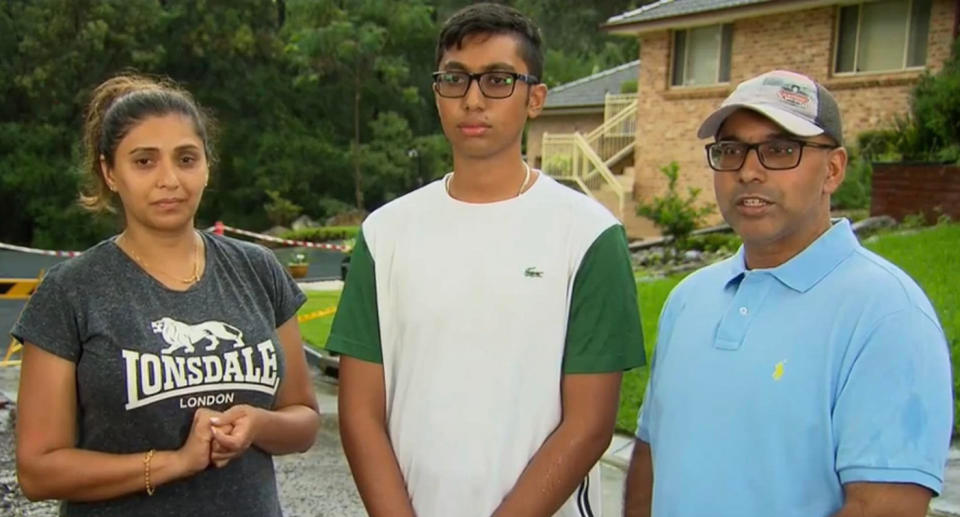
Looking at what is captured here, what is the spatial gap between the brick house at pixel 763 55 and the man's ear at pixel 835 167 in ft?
43.8

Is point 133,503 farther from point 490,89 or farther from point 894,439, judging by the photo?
point 894,439

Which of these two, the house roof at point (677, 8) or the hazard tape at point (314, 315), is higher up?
the house roof at point (677, 8)

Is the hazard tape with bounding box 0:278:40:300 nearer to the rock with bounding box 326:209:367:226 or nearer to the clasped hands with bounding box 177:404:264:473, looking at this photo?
the clasped hands with bounding box 177:404:264:473

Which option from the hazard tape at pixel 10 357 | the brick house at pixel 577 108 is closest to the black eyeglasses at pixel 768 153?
the hazard tape at pixel 10 357

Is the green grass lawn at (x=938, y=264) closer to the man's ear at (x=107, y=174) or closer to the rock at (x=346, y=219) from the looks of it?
the man's ear at (x=107, y=174)

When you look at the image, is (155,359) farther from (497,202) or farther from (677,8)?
(677,8)

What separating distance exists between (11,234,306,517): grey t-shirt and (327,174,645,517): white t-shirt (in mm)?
390

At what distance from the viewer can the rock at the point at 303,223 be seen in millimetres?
31781

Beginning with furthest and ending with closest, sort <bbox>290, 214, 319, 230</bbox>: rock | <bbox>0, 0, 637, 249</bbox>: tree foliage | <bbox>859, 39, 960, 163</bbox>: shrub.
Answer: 1. <bbox>290, 214, 319, 230</bbox>: rock
2. <bbox>0, 0, 637, 249</bbox>: tree foliage
3. <bbox>859, 39, 960, 163</bbox>: shrub

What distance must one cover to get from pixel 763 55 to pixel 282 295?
17.2 meters

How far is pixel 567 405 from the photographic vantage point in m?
2.27

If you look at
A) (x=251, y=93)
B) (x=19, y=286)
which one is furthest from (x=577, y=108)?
(x=19, y=286)

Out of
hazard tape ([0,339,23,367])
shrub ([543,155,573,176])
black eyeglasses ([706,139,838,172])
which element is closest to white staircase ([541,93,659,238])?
shrub ([543,155,573,176])

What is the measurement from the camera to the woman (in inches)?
81.0
